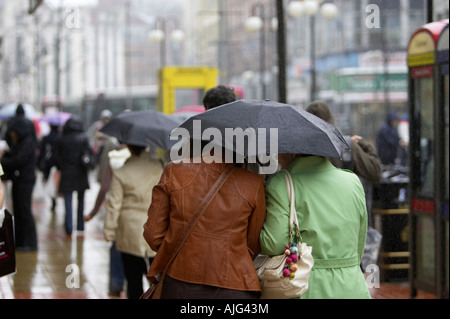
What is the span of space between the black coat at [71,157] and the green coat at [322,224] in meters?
9.73

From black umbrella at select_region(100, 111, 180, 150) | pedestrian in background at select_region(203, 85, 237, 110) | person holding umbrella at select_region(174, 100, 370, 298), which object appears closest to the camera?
person holding umbrella at select_region(174, 100, 370, 298)

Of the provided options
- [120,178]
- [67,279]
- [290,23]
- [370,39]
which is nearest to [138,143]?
[120,178]

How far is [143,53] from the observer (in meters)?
102

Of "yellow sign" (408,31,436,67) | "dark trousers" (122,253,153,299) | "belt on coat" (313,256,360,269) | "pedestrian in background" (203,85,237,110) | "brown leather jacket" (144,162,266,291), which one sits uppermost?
"yellow sign" (408,31,436,67)

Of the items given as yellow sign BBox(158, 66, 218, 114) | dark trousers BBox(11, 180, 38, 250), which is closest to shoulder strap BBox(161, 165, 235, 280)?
dark trousers BBox(11, 180, 38, 250)

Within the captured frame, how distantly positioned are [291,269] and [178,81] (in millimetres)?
13556

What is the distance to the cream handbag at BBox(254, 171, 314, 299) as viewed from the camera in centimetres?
412

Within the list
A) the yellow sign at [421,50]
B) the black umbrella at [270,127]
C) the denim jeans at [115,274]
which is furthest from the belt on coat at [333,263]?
the denim jeans at [115,274]

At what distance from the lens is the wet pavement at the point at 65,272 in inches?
356

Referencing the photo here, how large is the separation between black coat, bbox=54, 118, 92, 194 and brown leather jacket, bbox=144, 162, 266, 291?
962 centimetres

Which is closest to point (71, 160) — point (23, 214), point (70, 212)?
point (70, 212)

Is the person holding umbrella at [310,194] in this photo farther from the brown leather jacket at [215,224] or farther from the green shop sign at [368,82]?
the green shop sign at [368,82]

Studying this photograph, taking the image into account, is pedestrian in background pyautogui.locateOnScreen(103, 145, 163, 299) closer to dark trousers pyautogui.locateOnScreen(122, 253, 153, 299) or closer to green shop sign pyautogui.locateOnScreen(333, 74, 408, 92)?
dark trousers pyautogui.locateOnScreen(122, 253, 153, 299)
